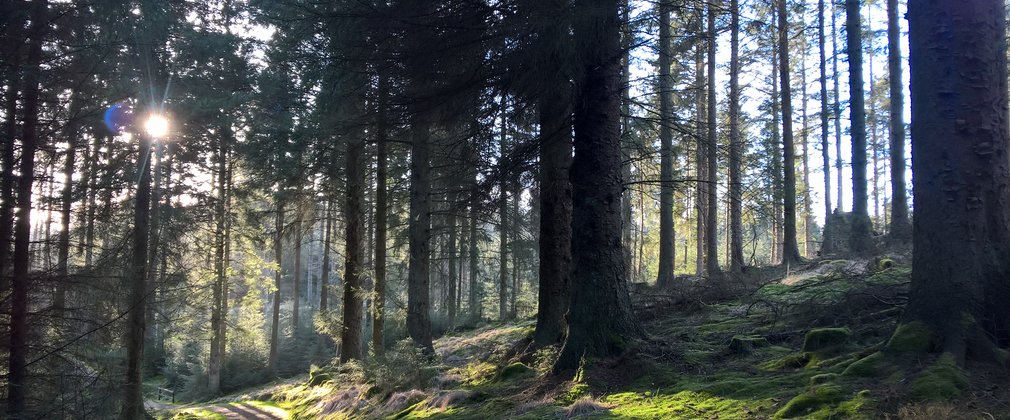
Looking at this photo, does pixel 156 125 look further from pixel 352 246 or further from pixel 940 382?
pixel 940 382

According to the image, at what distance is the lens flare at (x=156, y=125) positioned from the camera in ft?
41.2

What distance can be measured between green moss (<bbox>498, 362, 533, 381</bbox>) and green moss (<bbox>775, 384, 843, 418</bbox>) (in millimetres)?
3968

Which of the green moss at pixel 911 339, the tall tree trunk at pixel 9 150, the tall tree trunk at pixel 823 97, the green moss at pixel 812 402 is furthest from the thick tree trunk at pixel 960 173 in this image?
the tall tree trunk at pixel 823 97

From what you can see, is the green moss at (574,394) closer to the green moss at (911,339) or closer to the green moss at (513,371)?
the green moss at (513,371)

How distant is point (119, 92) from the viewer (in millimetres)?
10188

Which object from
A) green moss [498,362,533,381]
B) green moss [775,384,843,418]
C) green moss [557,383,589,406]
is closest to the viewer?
green moss [775,384,843,418]

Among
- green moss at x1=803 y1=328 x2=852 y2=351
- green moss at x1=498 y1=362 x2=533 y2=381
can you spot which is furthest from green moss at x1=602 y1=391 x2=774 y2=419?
green moss at x1=498 y1=362 x2=533 y2=381

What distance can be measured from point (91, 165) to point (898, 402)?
14.4 m

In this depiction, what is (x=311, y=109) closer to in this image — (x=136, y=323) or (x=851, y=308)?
(x=136, y=323)

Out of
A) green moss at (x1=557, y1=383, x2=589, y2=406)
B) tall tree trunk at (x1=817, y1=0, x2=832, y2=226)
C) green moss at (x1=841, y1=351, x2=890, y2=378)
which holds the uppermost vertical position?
tall tree trunk at (x1=817, y1=0, x2=832, y2=226)

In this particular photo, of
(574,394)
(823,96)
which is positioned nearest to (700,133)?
(574,394)

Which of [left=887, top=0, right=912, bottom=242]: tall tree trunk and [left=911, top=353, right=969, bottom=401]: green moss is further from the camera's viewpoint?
[left=887, top=0, right=912, bottom=242]: tall tree trunk

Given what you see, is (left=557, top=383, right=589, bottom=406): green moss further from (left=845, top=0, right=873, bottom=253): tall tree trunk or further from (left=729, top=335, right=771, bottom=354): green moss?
(left=845, top=0, right=873, bottom=253): tall tree trunk

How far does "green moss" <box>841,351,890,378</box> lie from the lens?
4.00 metres
